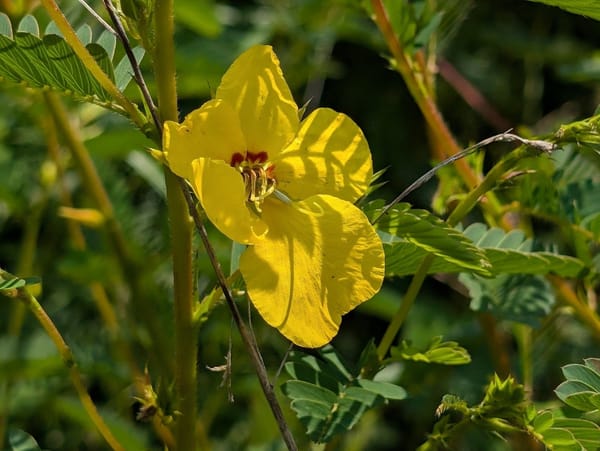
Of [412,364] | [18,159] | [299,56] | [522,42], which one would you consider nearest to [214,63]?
[299,56]

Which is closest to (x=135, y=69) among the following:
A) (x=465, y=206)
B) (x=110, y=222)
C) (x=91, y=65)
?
(x=91, y=65)

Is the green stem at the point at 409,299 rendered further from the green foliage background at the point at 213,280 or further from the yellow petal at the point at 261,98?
the yellow petal at the point at 261,98

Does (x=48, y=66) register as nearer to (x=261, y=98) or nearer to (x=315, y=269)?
(x=261, y=98)

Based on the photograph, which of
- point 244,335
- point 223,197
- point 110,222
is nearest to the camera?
point 223,197

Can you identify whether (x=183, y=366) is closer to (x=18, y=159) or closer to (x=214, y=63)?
(x=214, y=63)

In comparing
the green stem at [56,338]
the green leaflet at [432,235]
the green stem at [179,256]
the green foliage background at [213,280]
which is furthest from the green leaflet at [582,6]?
the green stem at [56,338]
